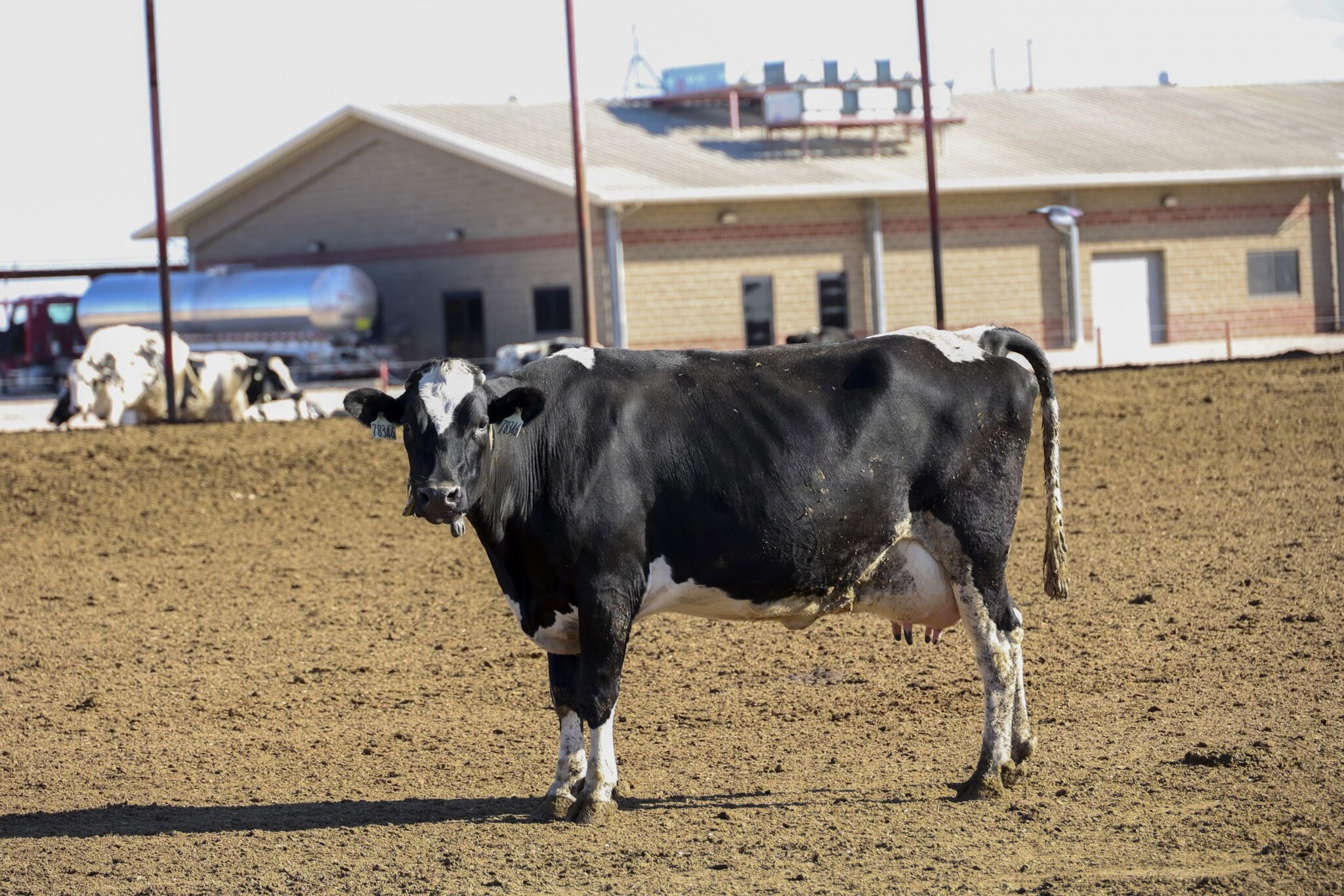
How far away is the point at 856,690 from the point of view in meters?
9.19

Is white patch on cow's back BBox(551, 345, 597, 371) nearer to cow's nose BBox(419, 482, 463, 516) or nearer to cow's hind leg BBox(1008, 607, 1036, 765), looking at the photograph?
cow's nose BBox(419, 482, 463, 516)

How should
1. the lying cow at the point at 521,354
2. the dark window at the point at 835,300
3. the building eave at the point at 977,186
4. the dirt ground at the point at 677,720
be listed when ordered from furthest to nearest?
the dark window at the point at 835,300 → the building eave at the point at 977,186 → the lying cow at the point at 521,354 → the dirt ground at the point at 677,720

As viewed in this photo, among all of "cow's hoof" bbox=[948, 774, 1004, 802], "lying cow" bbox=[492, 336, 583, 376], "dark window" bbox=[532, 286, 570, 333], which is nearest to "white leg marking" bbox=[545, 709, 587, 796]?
"cow's hoof" bbox=[948, 774, 1004, 802]

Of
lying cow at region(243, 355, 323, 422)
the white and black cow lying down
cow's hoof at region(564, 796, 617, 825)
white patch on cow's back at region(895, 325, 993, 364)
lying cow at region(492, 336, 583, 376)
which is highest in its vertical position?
lying cow at region(492, 336, 583, 376)

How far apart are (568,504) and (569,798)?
1289 mm

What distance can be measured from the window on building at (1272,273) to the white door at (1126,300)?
261 centimetres

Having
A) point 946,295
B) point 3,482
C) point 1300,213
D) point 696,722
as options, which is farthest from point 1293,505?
point 1300,213

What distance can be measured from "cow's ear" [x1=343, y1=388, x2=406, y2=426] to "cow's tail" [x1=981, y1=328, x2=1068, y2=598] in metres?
2.68

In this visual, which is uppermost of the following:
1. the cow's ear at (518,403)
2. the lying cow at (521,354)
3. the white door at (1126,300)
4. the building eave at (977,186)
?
the building eave at (977,186)

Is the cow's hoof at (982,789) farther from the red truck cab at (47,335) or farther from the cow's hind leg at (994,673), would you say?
the red truck cab at (47,335)

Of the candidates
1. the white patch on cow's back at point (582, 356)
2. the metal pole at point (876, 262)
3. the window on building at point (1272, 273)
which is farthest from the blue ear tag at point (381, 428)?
the window on building at point (1272, 273)

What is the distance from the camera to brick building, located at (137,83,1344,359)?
3572 centimetres

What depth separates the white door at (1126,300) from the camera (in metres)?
38.8

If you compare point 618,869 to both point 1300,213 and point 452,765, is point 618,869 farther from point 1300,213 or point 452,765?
point 1300,213
